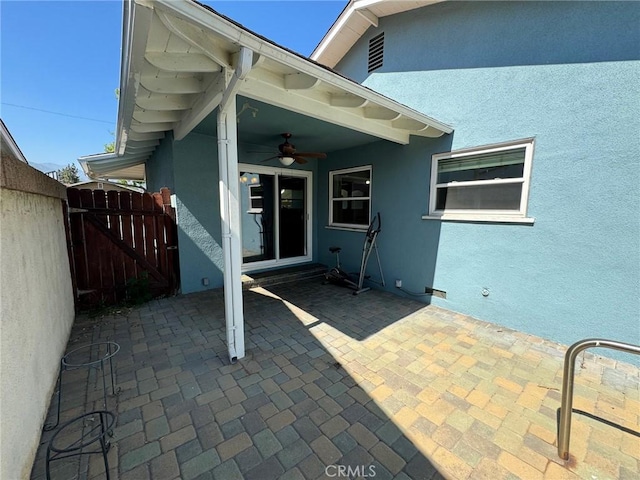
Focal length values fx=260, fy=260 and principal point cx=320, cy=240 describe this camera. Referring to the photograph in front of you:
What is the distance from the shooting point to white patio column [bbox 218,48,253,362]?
8.25ft

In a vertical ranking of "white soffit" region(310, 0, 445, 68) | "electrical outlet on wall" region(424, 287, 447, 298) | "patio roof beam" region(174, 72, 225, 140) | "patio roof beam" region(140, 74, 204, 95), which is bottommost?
"electrical outlet on wall" region(424, 287, 447, 298)

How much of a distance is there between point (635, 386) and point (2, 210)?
17.0 feet

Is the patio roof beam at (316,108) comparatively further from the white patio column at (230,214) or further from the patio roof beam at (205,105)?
the white patio column at (230,214)

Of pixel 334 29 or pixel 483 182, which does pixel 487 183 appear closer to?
pixel 483 182

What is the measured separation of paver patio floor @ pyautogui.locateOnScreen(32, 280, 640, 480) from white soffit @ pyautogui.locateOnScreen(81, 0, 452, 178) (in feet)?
8.88

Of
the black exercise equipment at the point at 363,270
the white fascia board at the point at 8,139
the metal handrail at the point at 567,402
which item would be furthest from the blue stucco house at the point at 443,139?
the metal handrail at the point at 567,402

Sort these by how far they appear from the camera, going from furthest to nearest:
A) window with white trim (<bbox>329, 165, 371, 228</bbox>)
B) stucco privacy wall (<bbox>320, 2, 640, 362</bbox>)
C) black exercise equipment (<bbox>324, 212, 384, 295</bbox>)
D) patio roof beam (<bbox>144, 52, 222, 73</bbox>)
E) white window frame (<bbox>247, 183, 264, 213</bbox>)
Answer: white window frame (<bbox>247, 183, 264, 213</bbox>) → window with white trim (<bbox>329, 165, 371, 228</bbox>) → black exercise equipment (<bbox>324, 212, 384, 295</bbox>) → stucco privacy wall (<bbox>320, 2, 640, 362</bbox>) → patio roof beam (<bbox>144, 52, 222, 73</bbox>)

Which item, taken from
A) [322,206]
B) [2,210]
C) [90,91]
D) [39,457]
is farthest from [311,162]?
[90,91]

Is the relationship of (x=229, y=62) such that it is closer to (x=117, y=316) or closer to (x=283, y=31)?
(x=117, y=316)

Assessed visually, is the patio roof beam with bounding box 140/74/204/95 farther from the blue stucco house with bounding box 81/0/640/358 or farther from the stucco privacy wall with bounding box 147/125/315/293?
the stucco privacy wall with bounding box 147/125/315/293

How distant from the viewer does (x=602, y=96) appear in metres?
2.76

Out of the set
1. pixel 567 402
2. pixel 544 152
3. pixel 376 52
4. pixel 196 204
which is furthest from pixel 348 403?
pixel 376 52

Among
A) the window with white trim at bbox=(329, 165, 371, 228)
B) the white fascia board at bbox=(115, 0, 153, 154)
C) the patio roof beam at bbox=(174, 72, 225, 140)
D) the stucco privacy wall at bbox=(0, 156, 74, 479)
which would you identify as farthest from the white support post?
the window with white trim at bbox=(329, 165, 371, 228)

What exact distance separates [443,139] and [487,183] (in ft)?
3.18
